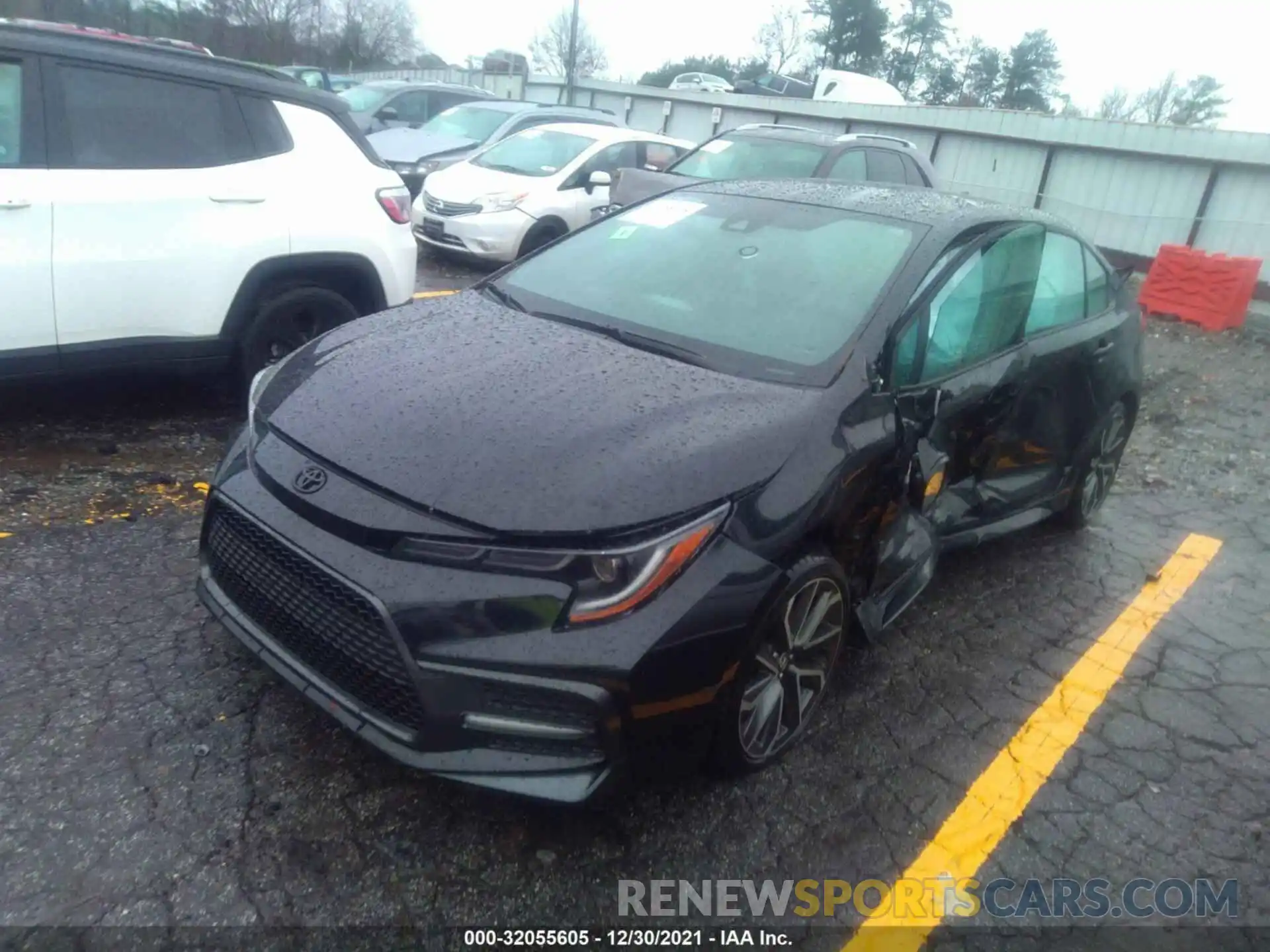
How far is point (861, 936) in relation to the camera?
2.37 m

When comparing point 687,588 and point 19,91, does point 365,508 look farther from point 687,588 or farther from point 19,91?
point 19,91

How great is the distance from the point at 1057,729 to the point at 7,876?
124 inches

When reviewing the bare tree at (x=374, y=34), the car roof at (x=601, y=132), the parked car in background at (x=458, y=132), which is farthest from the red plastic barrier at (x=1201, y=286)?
the bare tree at (x=374, y=34)

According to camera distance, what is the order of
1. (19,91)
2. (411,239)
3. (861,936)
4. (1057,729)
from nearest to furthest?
(861,936)
(1057,729)
(19,91)
(411,239)

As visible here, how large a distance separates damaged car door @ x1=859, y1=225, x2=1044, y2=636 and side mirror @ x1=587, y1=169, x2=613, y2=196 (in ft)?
19.5

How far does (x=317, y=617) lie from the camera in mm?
2352

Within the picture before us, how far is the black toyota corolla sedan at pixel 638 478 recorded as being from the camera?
2.21 metres

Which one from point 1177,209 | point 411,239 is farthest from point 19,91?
point 1177,209

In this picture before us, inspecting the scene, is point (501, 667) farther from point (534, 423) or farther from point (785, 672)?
point (785, 672)

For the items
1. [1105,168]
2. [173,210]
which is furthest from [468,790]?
[1105,168]

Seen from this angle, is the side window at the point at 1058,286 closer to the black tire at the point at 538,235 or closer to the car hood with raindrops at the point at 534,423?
the car hood with raindrops at the point at 534,423

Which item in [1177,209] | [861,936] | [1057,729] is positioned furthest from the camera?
[1177,209]

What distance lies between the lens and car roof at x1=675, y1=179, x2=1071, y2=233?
3463mm

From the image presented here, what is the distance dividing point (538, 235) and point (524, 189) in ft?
1.52
